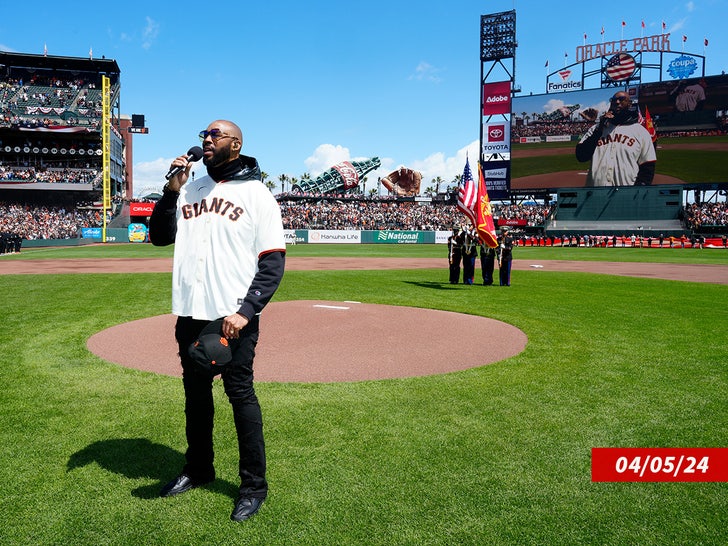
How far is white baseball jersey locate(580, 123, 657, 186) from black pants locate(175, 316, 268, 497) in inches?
2515

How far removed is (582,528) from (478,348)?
4.90 m

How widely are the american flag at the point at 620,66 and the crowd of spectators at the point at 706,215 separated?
16836 millimetres

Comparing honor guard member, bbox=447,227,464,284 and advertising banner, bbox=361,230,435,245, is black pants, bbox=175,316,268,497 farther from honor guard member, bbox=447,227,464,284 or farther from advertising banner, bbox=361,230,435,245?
advertising banner, bbox=361,230,435,245

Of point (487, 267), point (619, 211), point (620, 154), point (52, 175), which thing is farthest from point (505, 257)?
point (52, 175)

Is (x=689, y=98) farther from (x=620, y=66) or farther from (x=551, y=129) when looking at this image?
(x=551, y=129)

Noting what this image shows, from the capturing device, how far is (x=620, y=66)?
62625mm

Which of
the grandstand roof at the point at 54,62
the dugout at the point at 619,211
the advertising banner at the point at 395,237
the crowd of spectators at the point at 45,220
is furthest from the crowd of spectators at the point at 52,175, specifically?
the dugout at the point at 619,211

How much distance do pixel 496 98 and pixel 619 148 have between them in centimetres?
1659

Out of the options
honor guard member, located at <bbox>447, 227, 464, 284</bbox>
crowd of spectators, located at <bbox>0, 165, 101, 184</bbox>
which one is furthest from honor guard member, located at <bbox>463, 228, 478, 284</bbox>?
crowd of spectators, located at <bbox>0, 165, 101, 184</bbox>

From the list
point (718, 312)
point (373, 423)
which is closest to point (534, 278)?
point (718, 312)

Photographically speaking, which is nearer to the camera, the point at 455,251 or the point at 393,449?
the point at 393,449

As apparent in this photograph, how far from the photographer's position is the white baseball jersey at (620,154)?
58.2 meters

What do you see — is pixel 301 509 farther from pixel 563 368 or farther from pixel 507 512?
pixel 563 368

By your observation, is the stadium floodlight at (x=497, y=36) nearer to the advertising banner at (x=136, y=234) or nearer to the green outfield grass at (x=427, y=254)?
the green outfield grass at (x=427, y=254)
